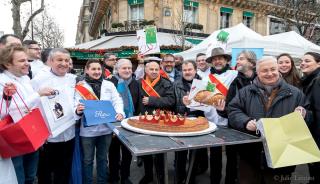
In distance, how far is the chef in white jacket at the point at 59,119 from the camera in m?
3.84

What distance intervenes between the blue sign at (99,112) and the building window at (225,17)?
21360 mm

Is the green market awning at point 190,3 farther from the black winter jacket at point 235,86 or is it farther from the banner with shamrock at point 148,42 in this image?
the black winter jacket at point 235,86

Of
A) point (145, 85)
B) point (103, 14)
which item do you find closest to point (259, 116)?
point (145, 85)

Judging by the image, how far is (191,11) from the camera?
2188 centimetres

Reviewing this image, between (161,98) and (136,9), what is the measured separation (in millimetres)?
17866

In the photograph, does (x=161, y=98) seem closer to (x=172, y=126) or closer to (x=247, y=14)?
(x=172, y=126)

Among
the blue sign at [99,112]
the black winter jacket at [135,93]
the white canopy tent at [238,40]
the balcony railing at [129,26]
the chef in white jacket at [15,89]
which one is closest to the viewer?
the chef in white jacket at [15,89]

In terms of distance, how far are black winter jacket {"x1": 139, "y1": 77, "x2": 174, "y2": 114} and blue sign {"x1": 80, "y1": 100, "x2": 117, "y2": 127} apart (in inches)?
39.4

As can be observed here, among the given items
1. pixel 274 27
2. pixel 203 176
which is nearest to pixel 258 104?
pixel 203 176

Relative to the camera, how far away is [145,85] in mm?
4793

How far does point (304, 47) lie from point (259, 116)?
6583 mm

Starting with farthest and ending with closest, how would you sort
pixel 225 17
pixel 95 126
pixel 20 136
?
pixel 225 17
pixel 95 126
pixel 20 136

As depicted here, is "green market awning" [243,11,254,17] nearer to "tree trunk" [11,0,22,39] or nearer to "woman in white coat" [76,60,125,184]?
"tree trunk" [11,0,22,39]

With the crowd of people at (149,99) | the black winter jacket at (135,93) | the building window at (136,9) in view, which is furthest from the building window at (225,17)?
the black winter jacket at (135,93)
